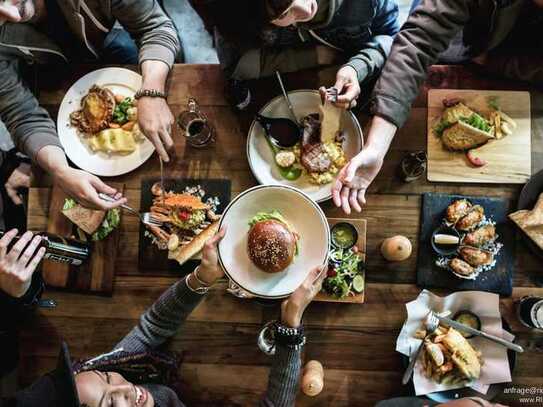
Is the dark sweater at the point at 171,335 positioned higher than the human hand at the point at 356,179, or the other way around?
the human hand at the point at 356,179

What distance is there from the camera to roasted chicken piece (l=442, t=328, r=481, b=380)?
1.81 m

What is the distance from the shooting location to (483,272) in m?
1.89

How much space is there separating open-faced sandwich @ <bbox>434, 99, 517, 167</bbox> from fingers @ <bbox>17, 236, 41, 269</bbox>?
1.78 metres

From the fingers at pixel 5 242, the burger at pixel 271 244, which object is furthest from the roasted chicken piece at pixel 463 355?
the fingers at pixel 5 242

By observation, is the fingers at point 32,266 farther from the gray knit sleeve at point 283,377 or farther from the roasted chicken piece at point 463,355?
the roasted chicken piece at point 463,355

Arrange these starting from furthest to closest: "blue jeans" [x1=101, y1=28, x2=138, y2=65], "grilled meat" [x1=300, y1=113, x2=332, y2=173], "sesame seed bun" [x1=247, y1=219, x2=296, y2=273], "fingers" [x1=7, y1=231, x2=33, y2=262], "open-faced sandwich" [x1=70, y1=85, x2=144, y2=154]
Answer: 1. "blue jeans" [x1=101, y1=28, x2=138, y2=65]
2. "open-faced sandwich" [x1=70, y1=85, x2=144, y2=154]
3. "grilled meat" [x1=300, y1=113, x2=332, y2=173]
4. "fingers" [x1=7, y1=231, x2=33, y2=262]
5. "sesame seed bun" [x1=247, y1=219, x2=296, y2=273]

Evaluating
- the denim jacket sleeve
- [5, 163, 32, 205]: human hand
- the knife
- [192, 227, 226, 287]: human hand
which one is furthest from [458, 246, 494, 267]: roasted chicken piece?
[5, 163, 32, 205]: human hand

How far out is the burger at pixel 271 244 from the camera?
5.40 ft

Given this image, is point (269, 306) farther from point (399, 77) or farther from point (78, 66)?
point (78, 66)

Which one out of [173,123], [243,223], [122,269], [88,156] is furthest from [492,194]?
[88,156]

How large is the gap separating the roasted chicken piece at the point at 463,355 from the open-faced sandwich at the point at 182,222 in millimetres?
1094

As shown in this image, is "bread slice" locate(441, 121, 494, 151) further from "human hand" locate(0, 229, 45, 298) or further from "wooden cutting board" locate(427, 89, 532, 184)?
"human hand" locate(0, 229, 45, 298)

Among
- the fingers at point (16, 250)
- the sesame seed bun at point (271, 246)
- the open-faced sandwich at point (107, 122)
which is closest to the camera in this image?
the sesame seed bun at point (271, 246)

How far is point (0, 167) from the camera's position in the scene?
2.35m
